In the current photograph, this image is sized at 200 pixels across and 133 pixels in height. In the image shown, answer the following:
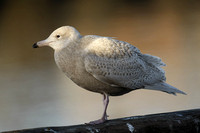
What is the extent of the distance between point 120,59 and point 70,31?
573mm

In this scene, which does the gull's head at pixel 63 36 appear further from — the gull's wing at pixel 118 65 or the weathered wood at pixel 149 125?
the weathered wood at pixel 149 125

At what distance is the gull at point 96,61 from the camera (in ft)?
14.5

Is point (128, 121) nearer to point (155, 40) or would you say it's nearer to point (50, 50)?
point (50, 50)

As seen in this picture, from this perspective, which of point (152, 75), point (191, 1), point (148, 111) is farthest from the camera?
point (191, 1)

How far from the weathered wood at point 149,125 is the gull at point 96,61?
22cm

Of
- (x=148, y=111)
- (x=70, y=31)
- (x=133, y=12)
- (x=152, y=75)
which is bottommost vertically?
(x=148, y=111)

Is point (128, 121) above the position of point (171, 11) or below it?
below

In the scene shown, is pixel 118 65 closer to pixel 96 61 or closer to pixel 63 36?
pixel 96 61

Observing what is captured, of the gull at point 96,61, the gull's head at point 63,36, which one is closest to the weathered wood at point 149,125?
the gull at point 96,61

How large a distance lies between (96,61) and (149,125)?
0.77 metres

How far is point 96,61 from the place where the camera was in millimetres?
4477

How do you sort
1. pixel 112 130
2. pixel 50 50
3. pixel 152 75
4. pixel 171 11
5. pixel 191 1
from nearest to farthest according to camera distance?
1. pixel 112 130
2. pixel 152 75
3. pixel 50 50
4. pixel 171 11
5. pixel 191 1

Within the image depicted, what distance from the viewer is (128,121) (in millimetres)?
4160

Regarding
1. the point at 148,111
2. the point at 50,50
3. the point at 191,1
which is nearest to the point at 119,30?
the point at 50,50
